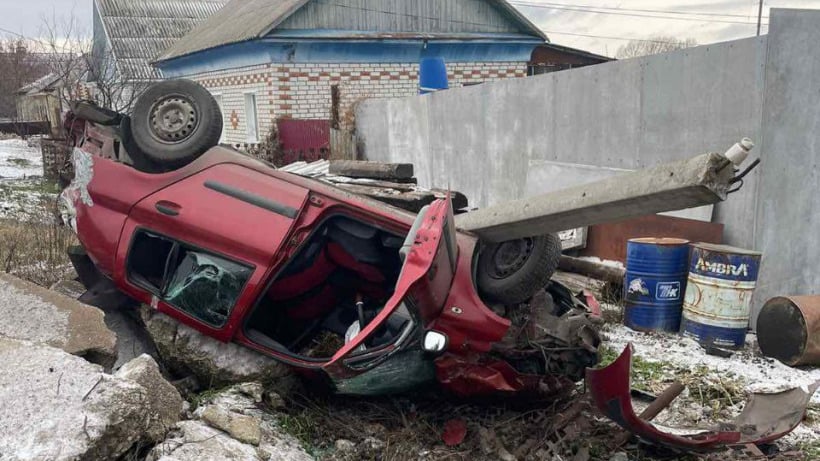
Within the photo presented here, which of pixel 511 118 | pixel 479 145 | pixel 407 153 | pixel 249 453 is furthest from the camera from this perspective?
pixel 407 153

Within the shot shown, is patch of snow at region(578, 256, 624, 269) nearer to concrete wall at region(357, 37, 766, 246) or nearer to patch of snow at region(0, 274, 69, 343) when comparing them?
concrete wall at region(357, 37, 766, 246)

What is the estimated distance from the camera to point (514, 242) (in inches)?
163

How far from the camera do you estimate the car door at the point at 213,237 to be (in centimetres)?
409

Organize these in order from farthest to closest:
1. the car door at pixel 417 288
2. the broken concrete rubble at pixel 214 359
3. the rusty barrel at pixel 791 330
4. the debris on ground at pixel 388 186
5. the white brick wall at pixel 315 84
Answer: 1. the white brick wall at pixel 315 84
2. the debris on ground at pixel 388 186
3. the rusty barrel at pixel 791 330
4. the broken concrete rubble at pixel 214 359
5. the car door at pixel 417 288

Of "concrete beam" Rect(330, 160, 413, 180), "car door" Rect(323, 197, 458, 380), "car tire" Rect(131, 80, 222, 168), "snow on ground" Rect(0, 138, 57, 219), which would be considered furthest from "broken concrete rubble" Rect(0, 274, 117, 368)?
"snow on ground" Rect(0, 138, 57, 219)

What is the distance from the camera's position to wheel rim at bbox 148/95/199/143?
4617 millimetres

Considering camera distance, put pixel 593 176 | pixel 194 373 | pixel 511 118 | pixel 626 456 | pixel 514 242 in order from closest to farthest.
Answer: pixel 626 456, pixel 514 242, pixel 194 373, pixel 593 176, pixel 511 118

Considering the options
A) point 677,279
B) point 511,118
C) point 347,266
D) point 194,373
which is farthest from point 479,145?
point 194,373

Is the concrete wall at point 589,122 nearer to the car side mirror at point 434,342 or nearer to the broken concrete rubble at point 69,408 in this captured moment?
the car side mirror at point 434,342

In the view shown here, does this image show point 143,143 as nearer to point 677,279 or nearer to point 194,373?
point 194,373

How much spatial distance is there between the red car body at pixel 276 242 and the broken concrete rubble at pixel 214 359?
166mm

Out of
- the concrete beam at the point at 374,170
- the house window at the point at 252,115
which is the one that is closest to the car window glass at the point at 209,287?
the concrete beam at the point at 374,170

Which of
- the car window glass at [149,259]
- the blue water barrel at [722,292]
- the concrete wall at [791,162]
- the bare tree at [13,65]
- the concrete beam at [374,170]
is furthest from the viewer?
the bare tree at [13,65]

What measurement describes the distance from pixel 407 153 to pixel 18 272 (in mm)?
7042
